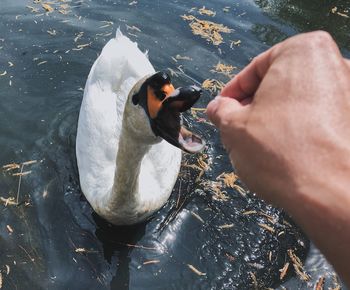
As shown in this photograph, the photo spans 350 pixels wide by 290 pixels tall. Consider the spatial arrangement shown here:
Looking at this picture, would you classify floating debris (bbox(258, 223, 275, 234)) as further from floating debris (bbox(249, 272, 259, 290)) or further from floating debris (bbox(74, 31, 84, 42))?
floating debris (bbox(74, 31, 84, 42))

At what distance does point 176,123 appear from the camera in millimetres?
A: 3607

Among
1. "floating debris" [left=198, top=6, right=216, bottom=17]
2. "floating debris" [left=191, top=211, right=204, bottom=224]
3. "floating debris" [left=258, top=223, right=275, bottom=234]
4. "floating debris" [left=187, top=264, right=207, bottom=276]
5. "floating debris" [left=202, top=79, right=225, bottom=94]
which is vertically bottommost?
"floating debris" [left=187, top=264, right=207, bottom=276]

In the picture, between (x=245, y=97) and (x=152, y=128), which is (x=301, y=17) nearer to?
(x=152, y=128)

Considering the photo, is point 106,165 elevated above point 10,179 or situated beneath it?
elevated above

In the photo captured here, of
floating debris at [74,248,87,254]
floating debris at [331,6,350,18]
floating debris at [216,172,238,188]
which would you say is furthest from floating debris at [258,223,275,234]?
floating debris at [331,6,350,18]

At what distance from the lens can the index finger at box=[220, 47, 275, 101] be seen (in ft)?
7.48

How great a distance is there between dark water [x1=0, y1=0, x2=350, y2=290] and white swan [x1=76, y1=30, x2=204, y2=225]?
0.33 m

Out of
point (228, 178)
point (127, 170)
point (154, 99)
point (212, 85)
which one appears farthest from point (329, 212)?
point (212, 85)

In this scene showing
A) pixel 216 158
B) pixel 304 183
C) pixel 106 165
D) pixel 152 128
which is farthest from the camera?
pixel 216 158

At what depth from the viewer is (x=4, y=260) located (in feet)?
16.1

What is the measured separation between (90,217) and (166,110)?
235 cm

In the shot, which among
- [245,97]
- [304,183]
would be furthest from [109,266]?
[304,183]

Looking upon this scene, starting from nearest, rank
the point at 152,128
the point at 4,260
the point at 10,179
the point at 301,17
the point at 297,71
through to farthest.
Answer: the point at 297,71, the point at 152,128, the point at 4,260, the point at 10,179, the point at 301,17

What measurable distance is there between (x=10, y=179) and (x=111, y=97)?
1564 millimetres
